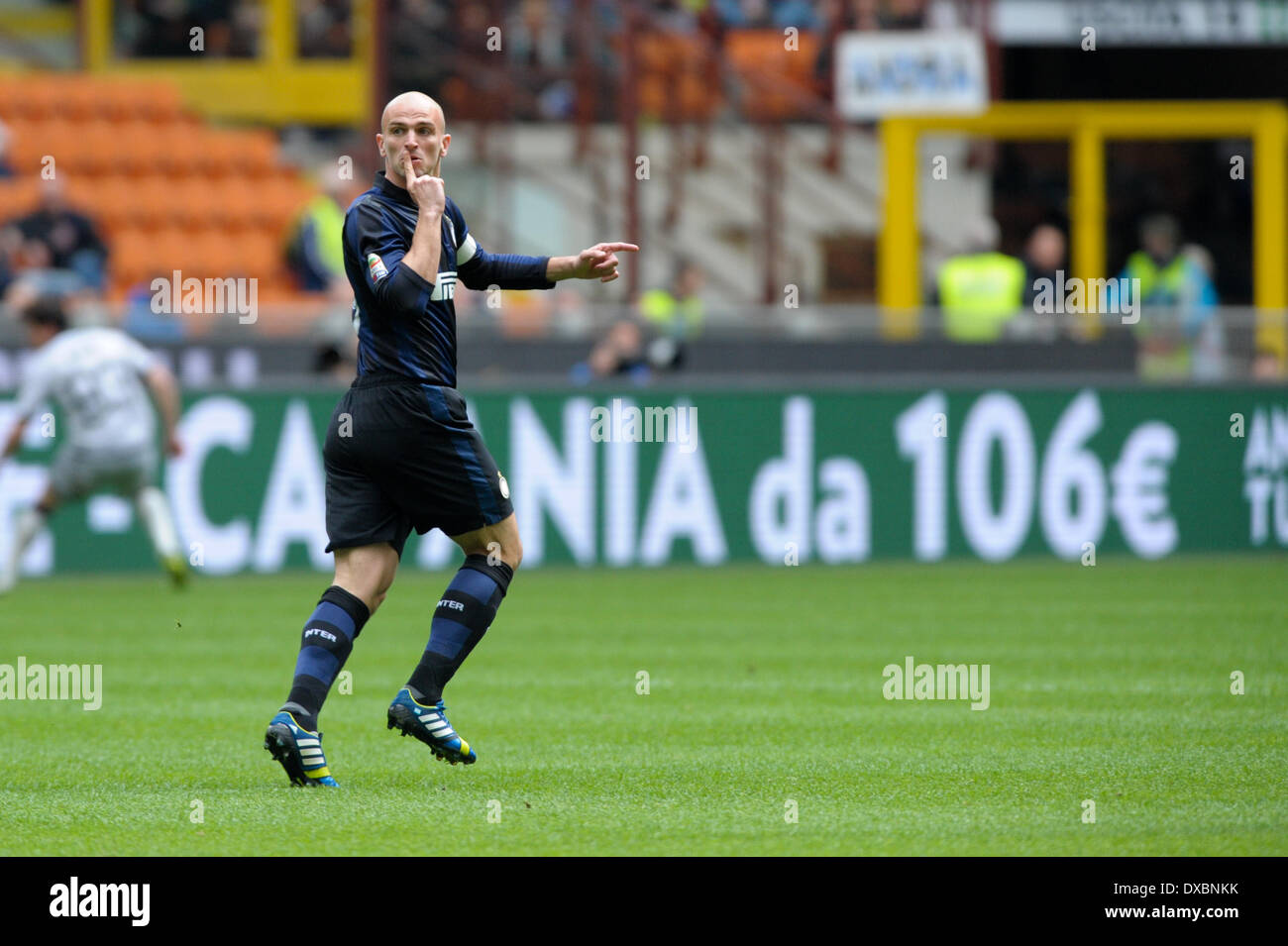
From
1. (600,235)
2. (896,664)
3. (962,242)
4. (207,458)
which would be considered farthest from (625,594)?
(962,242)

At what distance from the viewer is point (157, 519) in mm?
15453

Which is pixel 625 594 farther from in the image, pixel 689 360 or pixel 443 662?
pixel 443 662

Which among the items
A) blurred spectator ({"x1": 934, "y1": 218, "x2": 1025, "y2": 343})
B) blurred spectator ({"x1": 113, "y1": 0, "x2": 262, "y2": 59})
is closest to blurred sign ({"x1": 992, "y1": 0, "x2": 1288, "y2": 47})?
blurred spectator ({"x1": 934, "y1": 218, "x2": 1025, "y2": 343})

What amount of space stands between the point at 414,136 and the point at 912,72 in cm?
1555

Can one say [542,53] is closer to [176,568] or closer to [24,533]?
[176,568]

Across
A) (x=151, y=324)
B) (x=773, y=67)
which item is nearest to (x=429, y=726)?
(x=151, y=324)

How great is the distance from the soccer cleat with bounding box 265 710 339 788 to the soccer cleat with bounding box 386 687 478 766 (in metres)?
0.26

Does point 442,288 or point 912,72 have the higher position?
point 912,72

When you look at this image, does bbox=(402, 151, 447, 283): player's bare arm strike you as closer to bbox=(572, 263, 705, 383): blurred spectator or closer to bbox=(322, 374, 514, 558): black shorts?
bbox=(322, 374, 514, 558): black shorts

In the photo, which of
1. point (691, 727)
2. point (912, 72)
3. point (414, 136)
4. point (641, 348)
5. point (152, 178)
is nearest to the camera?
point (414, 136)

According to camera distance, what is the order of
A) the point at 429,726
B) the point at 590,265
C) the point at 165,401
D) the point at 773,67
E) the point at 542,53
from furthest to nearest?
the point at 773,67 → the point at 542,53 → the point at 165,401 → the point at 590,265 → the point at 429,726

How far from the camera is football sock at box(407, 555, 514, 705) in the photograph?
766cm

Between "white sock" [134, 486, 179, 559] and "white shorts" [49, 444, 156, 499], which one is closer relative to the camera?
"white shorts" [49, 444, 156, 499]

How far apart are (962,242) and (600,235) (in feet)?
12.8
